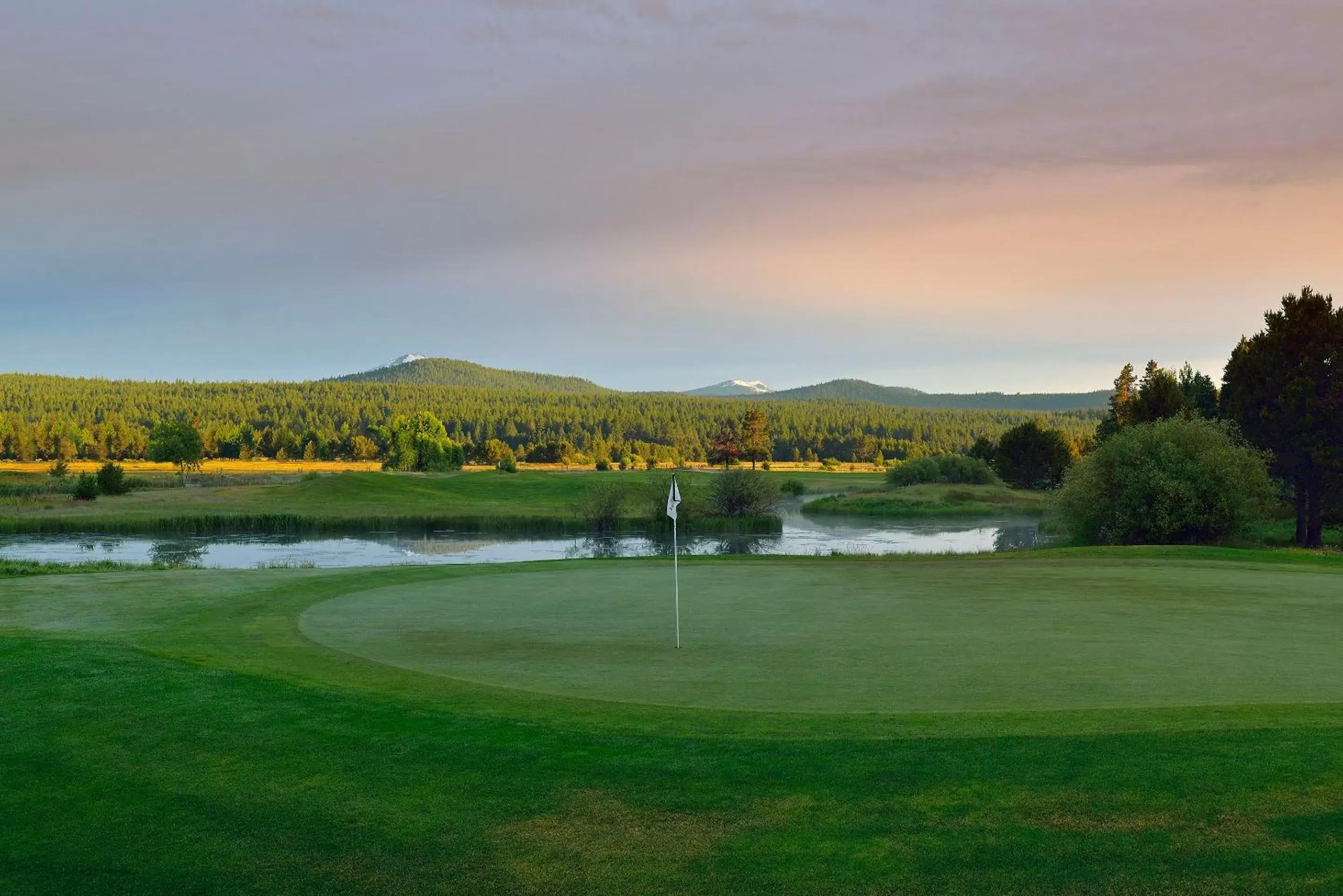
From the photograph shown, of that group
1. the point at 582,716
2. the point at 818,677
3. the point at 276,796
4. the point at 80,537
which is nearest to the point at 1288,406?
the point at 818,677

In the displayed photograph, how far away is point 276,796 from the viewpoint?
7000 millimetres

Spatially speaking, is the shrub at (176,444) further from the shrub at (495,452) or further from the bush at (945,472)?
the bush at (945,472)

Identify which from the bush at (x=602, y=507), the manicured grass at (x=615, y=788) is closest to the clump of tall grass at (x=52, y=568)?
the manicured grass at (x=615, y=788)

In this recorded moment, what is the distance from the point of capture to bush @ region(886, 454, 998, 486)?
97312 millimetres

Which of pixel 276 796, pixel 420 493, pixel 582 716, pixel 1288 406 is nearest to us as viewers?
pixel 276 796

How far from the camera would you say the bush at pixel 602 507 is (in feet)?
195

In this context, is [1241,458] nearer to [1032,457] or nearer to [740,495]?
[740,495]

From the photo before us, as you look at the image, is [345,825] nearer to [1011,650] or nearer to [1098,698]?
[1098,698]

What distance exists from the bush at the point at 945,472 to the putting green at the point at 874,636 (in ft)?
255

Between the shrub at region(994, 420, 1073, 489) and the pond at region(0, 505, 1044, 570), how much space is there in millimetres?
37716

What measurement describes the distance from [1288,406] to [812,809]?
1691 inches

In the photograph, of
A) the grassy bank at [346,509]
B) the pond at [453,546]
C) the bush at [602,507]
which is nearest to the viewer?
the pond at [453,546]

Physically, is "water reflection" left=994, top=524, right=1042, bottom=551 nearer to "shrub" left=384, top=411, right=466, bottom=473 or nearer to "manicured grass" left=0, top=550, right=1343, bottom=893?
"manicured grass" left=0, top=550, right=1343, bottom=893

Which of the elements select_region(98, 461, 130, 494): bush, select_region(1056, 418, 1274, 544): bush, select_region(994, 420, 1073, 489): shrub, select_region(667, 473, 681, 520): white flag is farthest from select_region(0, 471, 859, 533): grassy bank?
select_region(667, 473, 681, 520): white flag
